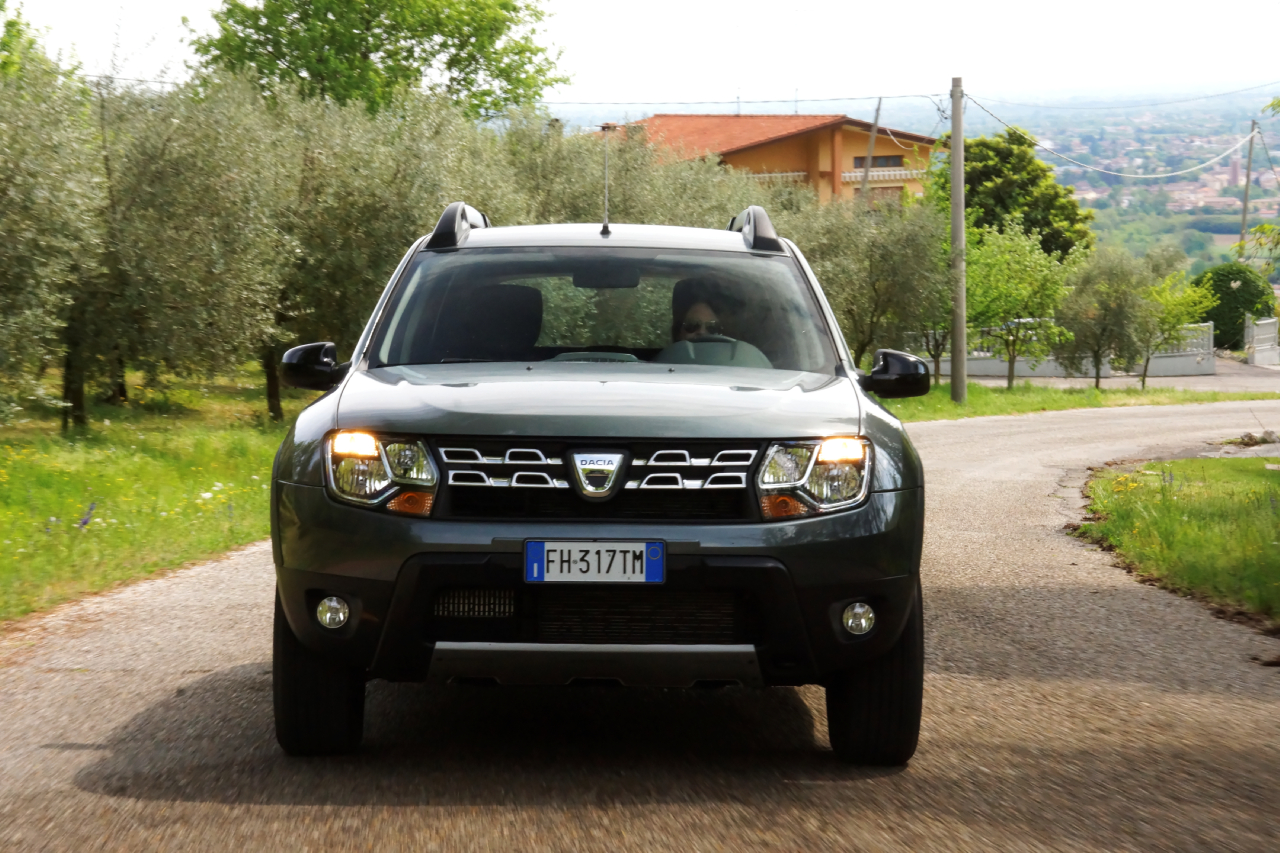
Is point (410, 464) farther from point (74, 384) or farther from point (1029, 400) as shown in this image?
point (1029, 400)

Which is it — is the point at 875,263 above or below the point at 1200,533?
above

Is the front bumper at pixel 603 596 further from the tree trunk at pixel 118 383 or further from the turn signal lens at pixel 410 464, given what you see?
the tree trunk at pixel 118 383

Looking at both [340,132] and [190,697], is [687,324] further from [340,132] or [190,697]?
[340,132]

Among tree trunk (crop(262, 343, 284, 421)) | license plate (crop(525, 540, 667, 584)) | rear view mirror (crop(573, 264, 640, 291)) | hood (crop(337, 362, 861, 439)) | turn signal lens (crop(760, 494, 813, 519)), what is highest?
rear view mirror (crop(573, 264, 640, 291))

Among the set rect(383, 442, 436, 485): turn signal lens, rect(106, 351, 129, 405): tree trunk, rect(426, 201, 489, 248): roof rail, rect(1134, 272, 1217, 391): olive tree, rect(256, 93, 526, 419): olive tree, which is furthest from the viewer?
rect(1134, 272, 1217, 391): olive tree

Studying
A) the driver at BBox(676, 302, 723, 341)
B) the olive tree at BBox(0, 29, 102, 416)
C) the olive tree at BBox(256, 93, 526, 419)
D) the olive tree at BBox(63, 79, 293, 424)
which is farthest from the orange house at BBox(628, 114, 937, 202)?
the driver at BBox(676, 302, 723, 341)

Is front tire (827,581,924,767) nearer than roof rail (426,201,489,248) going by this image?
Yes

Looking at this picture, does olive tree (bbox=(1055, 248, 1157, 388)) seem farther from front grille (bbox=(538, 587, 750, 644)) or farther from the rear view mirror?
front grille (bbox=(538, 587, 750, 644))

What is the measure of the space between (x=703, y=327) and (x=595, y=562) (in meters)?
1.63

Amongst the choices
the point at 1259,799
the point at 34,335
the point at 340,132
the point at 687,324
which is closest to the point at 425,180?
the point at 340,132

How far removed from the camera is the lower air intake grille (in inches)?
160

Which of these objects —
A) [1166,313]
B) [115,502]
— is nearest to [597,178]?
[115,502]

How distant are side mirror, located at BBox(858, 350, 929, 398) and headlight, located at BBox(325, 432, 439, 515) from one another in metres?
1.73

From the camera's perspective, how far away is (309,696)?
4391 mm
